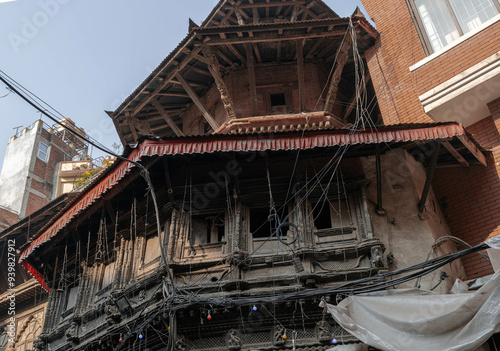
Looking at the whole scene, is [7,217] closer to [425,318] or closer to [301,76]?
[301,76]

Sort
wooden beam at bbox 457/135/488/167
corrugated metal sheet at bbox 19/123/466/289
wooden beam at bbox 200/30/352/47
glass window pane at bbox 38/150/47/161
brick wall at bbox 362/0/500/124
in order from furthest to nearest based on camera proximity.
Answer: glass window pane at bbox 38/150/47/161 < wooden beam at bbox 200/30/352/47 < brick wall at bbox 362/0/500/124 < wooden beam at bbox 457/135/488/167 < corrugated metal sheet at bbox 19/123/466/289

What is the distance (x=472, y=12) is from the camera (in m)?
12.4

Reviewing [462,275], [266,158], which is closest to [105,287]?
[266,158]

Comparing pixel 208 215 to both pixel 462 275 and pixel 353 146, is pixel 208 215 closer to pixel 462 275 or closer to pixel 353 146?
pixel 353 146

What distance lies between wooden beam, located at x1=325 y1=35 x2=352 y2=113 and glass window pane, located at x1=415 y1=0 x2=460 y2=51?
193 cm

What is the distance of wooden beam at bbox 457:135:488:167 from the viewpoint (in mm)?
10938

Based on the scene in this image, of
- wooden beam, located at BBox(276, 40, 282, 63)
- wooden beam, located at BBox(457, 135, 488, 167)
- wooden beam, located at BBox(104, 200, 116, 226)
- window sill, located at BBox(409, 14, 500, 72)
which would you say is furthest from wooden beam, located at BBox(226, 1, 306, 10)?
wooden beam, located at BBox(104, 200, 116, 226)

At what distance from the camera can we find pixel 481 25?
11.9m

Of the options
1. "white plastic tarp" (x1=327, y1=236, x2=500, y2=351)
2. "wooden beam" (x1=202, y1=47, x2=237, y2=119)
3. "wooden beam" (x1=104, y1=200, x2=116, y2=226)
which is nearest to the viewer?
"white plastic tarp" (x1=327, y1=236, x2=500, y2=351)

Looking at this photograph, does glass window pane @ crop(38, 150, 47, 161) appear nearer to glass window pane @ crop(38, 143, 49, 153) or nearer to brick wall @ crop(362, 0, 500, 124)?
glass window pane @ crop(38, 143, 49, 153)

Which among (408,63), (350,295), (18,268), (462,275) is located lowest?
(350,295)

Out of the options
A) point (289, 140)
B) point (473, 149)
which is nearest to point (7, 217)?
point (289, 140)

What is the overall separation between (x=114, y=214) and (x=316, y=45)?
6.94 m

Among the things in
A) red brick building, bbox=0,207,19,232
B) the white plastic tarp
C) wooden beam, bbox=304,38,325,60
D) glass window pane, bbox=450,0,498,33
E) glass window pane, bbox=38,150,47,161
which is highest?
glass window pane, bbox=38,150,47,161
